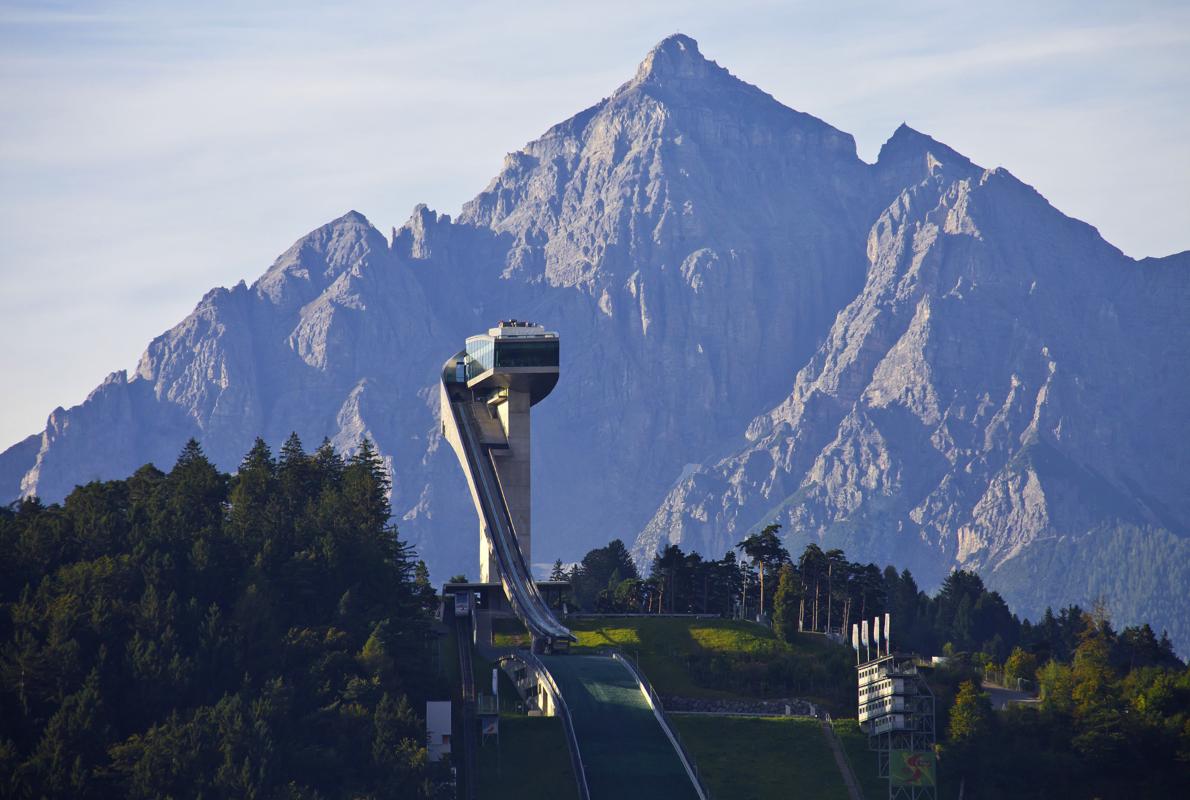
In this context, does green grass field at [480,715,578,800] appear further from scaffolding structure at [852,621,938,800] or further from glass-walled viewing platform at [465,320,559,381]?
glass-walled viewing platform at [465,320,559,381]

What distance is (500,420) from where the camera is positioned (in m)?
184

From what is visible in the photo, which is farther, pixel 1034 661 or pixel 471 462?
pixel 471 462

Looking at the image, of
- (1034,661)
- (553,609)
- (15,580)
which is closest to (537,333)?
(553,609)

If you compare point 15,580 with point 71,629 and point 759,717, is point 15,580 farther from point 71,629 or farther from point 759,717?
point 759,717

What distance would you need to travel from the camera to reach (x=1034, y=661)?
156 meters

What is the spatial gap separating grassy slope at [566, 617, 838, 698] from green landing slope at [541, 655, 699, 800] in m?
4.01

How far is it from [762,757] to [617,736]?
342 inches

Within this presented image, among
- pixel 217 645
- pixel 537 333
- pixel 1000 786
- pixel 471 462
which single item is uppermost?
pixel 537 333

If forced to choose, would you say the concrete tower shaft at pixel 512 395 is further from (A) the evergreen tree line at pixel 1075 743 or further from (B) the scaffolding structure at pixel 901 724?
(A) the evergreen tree line at pixel 1075 743

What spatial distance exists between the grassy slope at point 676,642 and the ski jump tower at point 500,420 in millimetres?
17163

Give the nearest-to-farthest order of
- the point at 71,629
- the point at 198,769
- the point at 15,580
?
1. the point at 198,769
2. the point at 71,629
3. the point at 15,580

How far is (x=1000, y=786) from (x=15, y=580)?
6100 cm

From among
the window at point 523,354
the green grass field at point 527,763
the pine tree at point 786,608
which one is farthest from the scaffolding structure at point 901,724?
the window at point 523,354

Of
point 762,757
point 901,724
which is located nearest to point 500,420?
point 762,757
